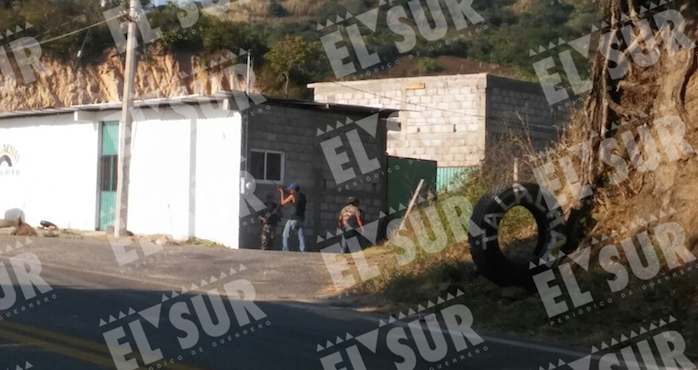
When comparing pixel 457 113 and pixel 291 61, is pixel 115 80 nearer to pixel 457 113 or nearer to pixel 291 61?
pixel 291 61

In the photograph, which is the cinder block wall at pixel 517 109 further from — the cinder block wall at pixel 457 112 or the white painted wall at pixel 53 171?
the white painted wall at pixel 53 171

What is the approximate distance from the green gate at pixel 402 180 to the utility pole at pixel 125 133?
6774 mm

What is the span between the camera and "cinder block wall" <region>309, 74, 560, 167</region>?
112 feet

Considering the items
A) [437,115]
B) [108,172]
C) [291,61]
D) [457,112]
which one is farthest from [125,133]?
[291,61]

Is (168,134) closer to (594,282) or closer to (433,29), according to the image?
(594,282)

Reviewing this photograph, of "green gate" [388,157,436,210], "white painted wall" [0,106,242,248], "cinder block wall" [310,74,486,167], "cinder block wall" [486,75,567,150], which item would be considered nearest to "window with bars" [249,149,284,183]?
"white painted wall" [0,106,242,248]

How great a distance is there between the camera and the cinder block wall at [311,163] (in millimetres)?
25281

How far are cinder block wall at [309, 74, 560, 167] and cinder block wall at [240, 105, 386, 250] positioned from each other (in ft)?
22.0

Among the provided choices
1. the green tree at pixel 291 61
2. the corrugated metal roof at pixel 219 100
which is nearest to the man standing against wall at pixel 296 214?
the corrugated metal roof at pixel 219 100

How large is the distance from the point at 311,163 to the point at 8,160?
408 inches

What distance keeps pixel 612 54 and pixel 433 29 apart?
4456cm

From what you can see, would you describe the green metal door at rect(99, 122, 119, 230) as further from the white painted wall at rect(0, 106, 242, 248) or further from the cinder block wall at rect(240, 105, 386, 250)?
the cinder block wall at rect(240, 105, 386, 250)

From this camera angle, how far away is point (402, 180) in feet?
94.6

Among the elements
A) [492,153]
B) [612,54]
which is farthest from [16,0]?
[612,54]
